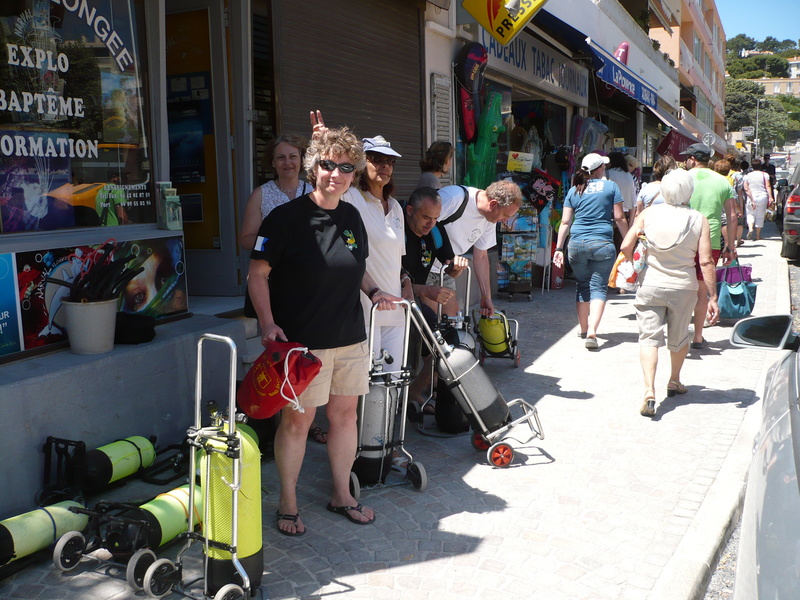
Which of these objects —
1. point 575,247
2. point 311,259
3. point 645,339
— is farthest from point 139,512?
point 575,247

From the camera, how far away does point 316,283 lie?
3.63m

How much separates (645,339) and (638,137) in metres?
17.4

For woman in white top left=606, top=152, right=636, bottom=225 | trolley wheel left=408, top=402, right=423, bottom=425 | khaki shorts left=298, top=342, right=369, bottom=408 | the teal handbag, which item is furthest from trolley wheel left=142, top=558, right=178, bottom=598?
woman in white top left=606, top=152, right=636, bottom=225

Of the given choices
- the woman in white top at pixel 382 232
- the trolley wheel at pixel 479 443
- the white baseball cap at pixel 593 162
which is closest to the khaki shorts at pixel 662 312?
the trolley wheel at pixel 479 443

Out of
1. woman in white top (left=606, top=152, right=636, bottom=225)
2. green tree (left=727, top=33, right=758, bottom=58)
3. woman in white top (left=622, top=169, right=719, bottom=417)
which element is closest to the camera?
woman in white top (left=622, top=169, right=719, bottom=417)

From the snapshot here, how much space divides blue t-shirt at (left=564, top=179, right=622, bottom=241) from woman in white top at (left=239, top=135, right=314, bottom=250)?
11.9ft

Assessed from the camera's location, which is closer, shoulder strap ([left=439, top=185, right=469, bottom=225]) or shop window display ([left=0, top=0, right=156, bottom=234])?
shop window display ([left=0, top=0, right=156, bottom=234])

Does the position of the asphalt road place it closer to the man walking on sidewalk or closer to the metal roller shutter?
the man walking on sidewalk

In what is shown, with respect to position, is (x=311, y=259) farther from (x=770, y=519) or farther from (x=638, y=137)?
(x=638, y=137)

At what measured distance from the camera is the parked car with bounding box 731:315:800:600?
5.77 feet

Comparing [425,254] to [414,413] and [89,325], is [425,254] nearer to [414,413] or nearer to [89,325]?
[414,413]

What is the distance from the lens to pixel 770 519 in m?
1.96

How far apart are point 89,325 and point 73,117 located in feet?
4.68

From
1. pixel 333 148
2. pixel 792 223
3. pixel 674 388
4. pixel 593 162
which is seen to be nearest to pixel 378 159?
pixel 333 148
